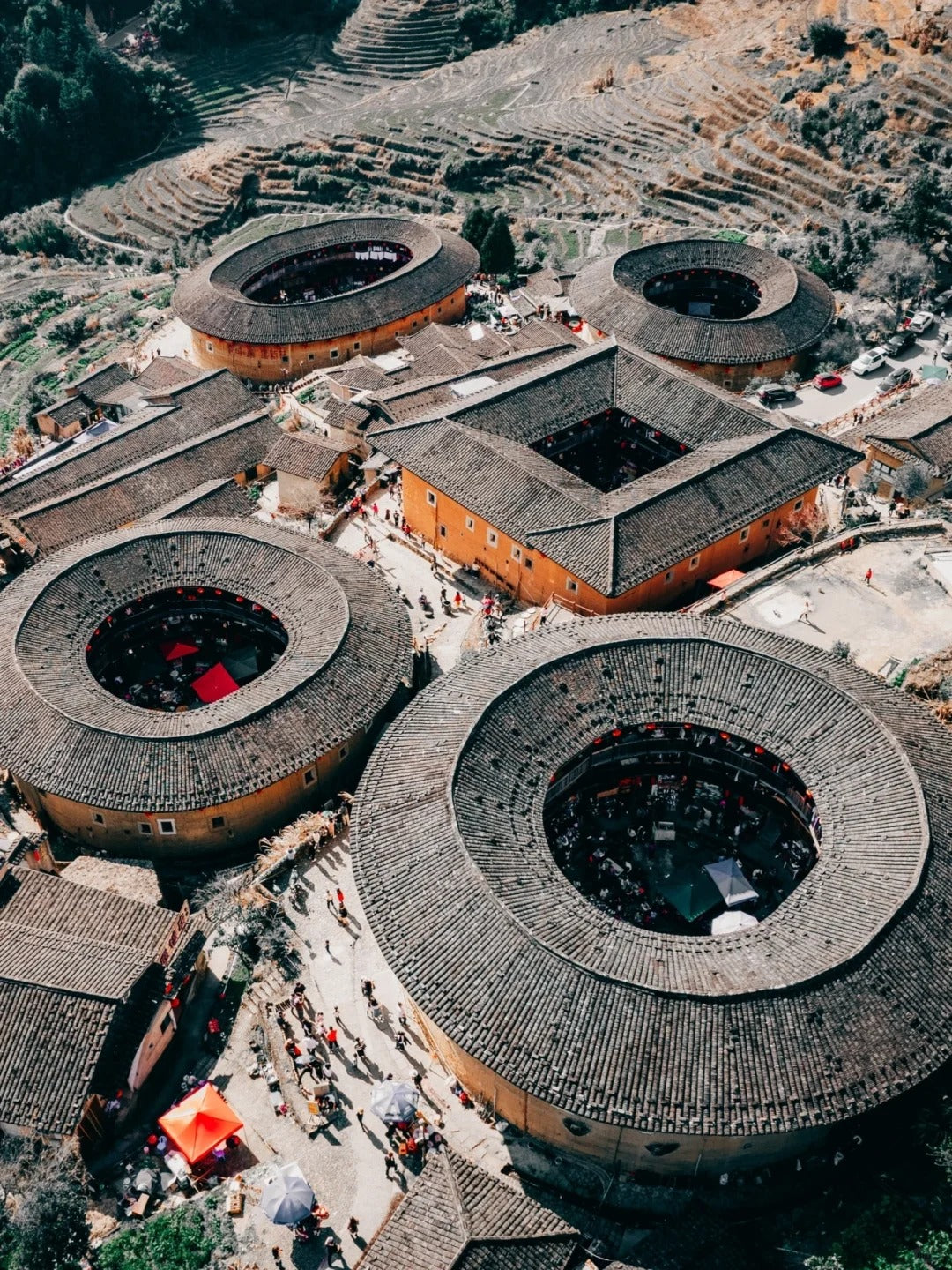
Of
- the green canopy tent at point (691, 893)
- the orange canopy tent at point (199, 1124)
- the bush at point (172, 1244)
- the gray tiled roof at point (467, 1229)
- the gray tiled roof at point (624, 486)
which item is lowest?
the bush at point (172, 1244)

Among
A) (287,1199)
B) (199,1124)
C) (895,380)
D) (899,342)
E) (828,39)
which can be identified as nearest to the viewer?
(287,1199)

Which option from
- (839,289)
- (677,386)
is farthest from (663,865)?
(839,289)

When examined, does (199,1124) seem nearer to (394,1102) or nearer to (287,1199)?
(287,1199)

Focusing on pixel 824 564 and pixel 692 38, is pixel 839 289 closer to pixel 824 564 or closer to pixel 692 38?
pixel 824 564

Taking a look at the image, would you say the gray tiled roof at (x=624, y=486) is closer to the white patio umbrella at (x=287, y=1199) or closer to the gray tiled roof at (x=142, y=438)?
the gray tiled roof at (x=142, y=438)

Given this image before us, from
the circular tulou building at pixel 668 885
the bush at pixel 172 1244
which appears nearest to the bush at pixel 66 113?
the circular tulou building at pixel 668 885

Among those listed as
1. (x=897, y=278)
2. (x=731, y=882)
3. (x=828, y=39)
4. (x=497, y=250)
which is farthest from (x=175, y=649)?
(x=828, y=39)
